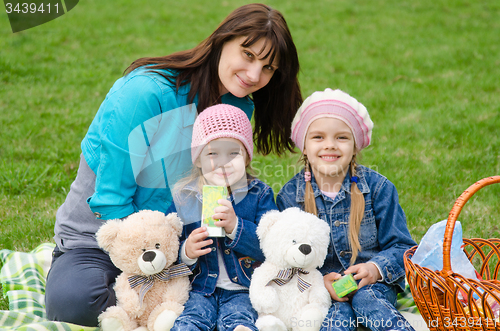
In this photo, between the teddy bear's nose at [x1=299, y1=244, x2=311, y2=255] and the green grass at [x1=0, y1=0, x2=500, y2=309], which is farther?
the green grass at [x1=0, y1=0, x2=500, y2=309]

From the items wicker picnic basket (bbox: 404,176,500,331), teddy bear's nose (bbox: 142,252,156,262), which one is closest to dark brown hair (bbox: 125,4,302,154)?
teddy bear's nose (bbox: 142,252,156,262)

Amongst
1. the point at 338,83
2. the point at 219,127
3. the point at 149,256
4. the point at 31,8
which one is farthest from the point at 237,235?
the point at 31,8

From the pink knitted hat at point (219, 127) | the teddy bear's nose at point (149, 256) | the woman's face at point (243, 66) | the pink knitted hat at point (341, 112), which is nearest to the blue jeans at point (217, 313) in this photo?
the teddy bear's nose at point (149, 256)

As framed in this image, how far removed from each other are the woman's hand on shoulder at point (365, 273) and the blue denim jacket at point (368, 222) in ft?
0.29

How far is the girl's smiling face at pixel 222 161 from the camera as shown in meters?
2.30

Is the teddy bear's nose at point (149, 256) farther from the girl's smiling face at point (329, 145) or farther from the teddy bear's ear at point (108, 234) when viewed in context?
the girl's smiling face at point (329, 145)

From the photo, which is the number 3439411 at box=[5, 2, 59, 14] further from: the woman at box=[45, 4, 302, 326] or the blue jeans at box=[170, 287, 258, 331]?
→ the blue jeans at box=[170, 287, 258, 331]

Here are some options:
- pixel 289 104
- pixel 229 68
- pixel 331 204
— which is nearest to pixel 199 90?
pixel 229 68

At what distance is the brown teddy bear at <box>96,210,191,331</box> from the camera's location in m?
2.16

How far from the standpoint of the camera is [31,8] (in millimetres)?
7719

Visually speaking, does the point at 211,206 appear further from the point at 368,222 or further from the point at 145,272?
the point at 368,222

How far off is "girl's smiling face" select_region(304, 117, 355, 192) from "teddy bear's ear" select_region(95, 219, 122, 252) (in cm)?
105

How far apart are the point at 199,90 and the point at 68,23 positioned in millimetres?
6408

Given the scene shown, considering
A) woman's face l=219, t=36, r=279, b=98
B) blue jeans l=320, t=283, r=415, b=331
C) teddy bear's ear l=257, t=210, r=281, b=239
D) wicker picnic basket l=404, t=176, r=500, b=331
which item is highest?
woman's face l=219, t=36, r=279, b=98
